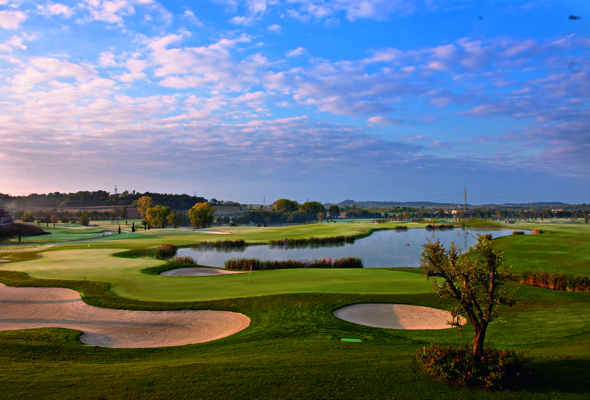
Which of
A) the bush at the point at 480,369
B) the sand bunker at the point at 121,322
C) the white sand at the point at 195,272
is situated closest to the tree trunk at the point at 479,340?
the bush at the point at 480,369

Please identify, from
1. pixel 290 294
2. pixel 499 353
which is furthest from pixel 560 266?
pixel 499 353

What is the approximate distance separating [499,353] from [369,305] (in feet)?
25.9

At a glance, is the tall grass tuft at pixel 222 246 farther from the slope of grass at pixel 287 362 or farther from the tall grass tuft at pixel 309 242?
the slope of grass at pixel 287 362

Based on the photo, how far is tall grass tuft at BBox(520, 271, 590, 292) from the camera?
17.8 meters

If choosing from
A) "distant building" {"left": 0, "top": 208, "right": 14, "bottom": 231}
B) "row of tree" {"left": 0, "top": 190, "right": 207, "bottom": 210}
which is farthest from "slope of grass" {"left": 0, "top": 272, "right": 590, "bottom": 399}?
"row of tree" {"left": 0, "top": 190, "right": 207, "bottom": 210}

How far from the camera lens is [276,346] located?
868cm

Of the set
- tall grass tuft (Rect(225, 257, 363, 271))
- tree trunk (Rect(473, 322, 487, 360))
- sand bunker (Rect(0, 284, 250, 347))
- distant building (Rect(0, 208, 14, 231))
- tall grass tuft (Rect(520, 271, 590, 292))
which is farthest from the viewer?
distant building (Rect(0, 208, 14, 231))

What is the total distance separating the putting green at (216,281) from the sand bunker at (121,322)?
78.8 inches

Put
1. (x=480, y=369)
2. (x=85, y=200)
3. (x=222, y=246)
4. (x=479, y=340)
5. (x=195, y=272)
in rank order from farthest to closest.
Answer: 1. (x=85, y=200)
2. (x=222, y=246)
3. (x=195, y=272)
4. (x=479, y=340)
5. (x=480, y=369)

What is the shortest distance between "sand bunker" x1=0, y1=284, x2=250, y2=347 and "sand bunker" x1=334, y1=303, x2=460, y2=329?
395 cm

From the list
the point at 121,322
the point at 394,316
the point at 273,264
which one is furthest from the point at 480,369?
the point at 273,264

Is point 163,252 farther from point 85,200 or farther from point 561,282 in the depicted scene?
point 85,200

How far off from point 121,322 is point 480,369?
11.0 m

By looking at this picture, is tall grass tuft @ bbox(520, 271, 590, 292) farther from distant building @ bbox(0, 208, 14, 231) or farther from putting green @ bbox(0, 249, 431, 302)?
distant building @ bbox(0, 208, 14, 231)
